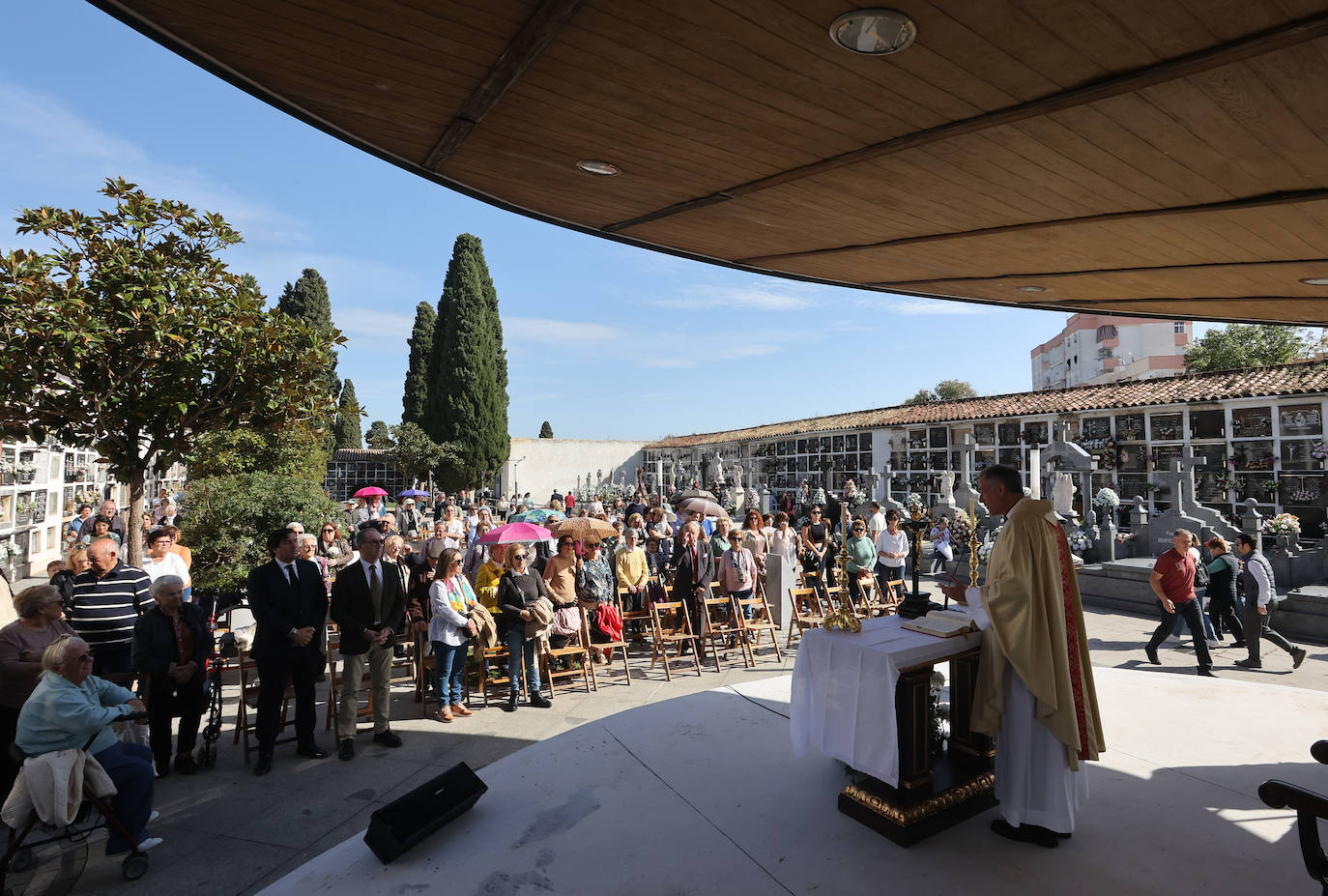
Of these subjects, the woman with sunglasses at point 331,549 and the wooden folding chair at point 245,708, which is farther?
the woman with sunglasses at point 331,549

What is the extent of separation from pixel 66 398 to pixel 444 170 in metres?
4.06

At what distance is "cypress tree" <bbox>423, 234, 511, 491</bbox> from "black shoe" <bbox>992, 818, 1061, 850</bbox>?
3317 centimetres

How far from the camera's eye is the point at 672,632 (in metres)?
7.93

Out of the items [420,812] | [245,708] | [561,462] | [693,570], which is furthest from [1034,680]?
[561,462]

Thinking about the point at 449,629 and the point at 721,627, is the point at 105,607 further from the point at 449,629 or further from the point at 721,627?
the point at 721,627

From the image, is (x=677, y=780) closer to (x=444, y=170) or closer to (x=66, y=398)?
(x=444, y=170)

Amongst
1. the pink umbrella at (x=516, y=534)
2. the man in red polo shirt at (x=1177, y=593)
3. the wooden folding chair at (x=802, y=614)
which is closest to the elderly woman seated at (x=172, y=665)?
the pink umbrella at (x=516, y=534)

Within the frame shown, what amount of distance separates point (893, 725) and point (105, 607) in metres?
5.36

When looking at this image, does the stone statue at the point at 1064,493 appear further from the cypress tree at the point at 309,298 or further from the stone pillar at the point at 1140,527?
the cypress tree at the point at 309,298

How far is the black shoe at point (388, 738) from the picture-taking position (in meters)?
5.36

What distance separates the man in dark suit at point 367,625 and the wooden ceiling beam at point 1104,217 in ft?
13.0

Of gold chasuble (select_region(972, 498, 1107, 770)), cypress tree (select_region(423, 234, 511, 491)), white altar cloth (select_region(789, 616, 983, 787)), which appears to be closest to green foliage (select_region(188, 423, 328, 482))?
white altar cloth (select_region(789, 616, 983, 787))

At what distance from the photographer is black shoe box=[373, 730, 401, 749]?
5.36 m

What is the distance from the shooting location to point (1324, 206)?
2.82 m
